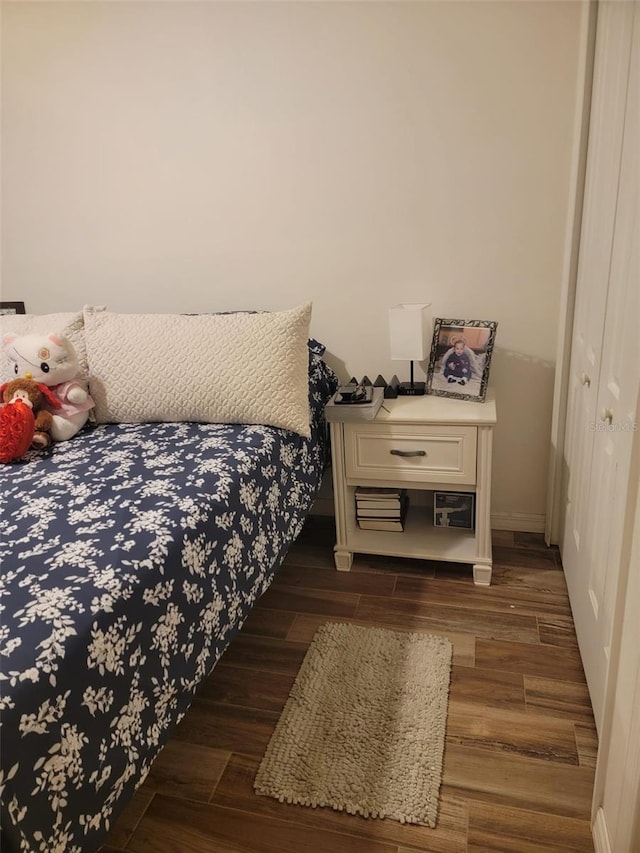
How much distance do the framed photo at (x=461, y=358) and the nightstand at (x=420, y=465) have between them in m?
0.05

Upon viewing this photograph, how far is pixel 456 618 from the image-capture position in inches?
82.0

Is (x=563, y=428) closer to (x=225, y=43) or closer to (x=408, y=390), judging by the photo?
(x=408, y=390)

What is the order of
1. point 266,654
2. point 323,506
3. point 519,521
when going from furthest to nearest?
point 323,506, point 519,521, point 266,654

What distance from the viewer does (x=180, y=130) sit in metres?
2.49

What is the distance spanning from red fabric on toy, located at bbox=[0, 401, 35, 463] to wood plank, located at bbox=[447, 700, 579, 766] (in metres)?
1.42

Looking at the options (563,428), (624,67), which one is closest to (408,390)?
(563,428)

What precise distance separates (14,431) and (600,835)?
69.0 inches

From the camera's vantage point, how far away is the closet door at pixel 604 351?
1380mm

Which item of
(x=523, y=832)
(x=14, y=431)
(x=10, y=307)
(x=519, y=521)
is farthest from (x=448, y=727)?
(x=10, y=307)

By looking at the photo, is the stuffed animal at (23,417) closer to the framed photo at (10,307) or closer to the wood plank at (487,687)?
the framed photo at (10,307)

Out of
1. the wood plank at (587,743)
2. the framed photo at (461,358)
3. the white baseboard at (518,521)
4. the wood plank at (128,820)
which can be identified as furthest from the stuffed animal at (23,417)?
the wood plank at (587,743)

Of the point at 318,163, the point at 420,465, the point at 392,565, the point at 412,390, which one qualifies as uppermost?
the point at 318,163

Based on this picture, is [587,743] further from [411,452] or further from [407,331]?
[407,331]

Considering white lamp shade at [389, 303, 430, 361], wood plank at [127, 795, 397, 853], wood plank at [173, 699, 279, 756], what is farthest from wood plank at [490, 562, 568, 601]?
wood plank at [127, 795, 397, 853]
